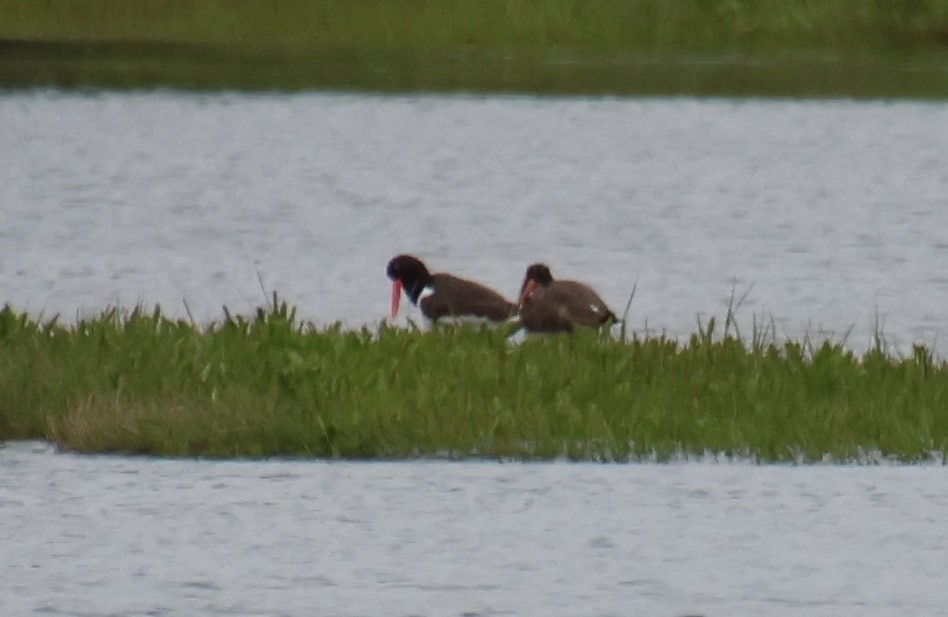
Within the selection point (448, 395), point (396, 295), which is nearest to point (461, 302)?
point (396, 295)

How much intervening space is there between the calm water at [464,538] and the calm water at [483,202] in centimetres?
464

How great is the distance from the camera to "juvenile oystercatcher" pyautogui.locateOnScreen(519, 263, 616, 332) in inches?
469

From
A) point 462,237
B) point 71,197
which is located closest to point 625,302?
point 462,237

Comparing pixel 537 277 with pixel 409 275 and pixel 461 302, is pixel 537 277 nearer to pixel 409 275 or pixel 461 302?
pixel 461 302

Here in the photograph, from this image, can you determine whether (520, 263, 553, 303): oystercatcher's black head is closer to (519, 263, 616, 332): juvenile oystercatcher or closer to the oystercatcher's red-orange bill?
(519, 263, 616, 332): juvenile oystercatcher

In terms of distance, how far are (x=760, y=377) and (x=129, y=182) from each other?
17336 mm

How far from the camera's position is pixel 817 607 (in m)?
7.33

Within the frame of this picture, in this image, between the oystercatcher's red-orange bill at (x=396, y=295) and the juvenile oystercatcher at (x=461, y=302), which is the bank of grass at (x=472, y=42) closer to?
the oystercatcher's red-orange bill at (x=396, y=295)

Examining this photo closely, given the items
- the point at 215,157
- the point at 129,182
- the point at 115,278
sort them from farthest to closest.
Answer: the point at 215,157 → the point at 129,182 → the point at 115,278

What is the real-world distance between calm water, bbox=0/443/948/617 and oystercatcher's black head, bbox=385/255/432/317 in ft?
13.8

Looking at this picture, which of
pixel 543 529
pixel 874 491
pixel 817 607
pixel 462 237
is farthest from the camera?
pixel 462 237

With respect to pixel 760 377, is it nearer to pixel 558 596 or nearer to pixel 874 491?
pixel 874 491

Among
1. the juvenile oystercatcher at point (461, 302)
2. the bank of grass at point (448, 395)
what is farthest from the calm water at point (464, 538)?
the juvenile oystercatcher at point (461, 302)

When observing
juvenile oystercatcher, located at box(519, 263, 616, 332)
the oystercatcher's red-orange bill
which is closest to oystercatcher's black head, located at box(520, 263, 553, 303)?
juvenile oystercatcher, located at box(519, 263, 616, 332)
